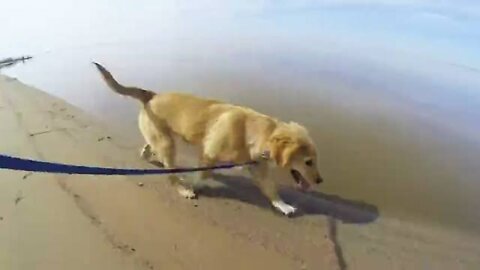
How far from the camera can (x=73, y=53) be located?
8.19 metres

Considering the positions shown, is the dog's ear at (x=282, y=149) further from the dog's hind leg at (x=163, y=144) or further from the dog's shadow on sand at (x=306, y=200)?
the dog's hind leg at (x=163, y=144)

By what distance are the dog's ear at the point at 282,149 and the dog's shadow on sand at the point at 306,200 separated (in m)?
0.43

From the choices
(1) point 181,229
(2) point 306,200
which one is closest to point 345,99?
(2) point 306,200

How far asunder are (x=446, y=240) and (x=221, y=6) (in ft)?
23.0

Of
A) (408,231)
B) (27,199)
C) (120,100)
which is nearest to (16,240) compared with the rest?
(27,199)

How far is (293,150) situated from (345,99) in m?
2.49

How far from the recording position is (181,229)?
4.12 meters

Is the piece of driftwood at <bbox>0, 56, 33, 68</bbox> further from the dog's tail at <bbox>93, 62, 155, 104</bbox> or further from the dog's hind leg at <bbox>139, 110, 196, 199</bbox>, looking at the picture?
the dog's hind leg at <bbox>139, 110, 196, 199</bbox>

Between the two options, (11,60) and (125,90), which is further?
(11,60)

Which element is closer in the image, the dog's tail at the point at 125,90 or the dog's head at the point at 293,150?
the dog's head at the point at 293,150

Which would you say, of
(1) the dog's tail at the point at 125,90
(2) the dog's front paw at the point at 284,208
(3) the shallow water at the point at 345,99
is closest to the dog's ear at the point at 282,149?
(2) the dog's front paw at the point at 284,208

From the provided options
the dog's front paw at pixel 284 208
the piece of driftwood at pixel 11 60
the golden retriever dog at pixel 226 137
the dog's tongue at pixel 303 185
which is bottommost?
the piece of driftwood at pixel 11 60

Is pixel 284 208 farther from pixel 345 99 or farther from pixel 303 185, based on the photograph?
pixel 345 99

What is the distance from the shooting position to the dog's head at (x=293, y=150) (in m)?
4.38
